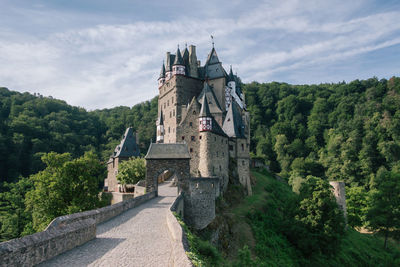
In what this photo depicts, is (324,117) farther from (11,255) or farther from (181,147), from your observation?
(11,255)

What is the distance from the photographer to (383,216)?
36906mm

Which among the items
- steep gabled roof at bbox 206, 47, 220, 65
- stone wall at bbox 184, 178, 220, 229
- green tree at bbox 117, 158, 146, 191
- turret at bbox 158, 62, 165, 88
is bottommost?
stone wall at bbox 184, 178, 220, 229

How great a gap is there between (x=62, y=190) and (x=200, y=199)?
35.9ft

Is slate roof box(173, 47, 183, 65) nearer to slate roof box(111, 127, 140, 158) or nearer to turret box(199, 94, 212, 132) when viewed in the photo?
slate roof box(111, 127, 140, 158)

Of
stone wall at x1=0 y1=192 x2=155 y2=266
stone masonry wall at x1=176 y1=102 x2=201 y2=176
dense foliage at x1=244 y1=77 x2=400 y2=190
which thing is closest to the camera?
stone wall at x1=0 y1=192 x2=155 y2=266

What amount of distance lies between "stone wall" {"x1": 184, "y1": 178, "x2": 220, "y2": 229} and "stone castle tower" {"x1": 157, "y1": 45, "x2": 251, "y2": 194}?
782 cm

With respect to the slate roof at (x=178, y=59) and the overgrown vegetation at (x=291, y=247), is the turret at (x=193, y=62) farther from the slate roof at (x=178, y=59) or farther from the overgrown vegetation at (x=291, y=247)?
the overgrown vegetation at (x=291, y=247)

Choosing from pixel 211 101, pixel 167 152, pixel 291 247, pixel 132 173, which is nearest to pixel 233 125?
pixel 211 101

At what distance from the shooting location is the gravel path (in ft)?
29.7

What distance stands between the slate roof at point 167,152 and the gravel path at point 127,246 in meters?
7.69

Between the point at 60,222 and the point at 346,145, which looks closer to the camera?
the point at 60,222

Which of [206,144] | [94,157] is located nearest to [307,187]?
[206,144]

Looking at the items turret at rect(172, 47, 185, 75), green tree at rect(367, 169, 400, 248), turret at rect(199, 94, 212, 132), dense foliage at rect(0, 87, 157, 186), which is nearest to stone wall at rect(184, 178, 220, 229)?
turret at rect(199, 94, 212, 132)

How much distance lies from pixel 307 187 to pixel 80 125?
75660 millimetres
